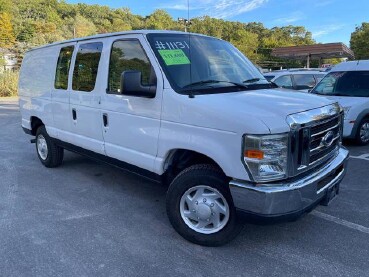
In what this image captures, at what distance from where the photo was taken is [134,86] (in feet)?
11.6

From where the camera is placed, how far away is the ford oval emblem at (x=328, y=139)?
134 inches

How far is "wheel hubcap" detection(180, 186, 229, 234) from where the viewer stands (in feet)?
11.0

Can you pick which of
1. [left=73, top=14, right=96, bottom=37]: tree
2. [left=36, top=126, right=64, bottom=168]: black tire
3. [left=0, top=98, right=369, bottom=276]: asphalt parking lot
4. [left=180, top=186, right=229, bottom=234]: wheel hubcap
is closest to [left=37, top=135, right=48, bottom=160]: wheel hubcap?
[left=36, top=126, right=64, bottom=168]: black tire

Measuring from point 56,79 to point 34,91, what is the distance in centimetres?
93

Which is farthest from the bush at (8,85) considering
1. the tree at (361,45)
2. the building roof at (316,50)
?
the tree at (361,45)

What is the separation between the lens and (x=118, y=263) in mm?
3154

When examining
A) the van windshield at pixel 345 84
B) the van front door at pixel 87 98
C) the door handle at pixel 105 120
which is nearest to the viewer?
the door handle at pixel 105 120

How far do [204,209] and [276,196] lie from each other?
0.79m

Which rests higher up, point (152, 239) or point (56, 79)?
point (56, 79)

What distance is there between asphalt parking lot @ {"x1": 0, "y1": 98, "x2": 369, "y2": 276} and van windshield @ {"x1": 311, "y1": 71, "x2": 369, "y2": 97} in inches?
132

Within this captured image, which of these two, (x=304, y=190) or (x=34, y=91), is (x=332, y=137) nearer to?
(x=304, y=190)

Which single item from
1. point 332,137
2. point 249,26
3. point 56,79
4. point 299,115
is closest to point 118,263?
point 299,115

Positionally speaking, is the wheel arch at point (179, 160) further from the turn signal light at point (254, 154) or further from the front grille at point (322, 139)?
the front grille at point (322, 139)

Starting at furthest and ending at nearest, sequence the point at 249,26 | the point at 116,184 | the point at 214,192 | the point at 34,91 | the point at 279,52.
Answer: the point at 249,26, the point at 279,52, the point at 34,91, the point at 116,184, the point at 214,192
